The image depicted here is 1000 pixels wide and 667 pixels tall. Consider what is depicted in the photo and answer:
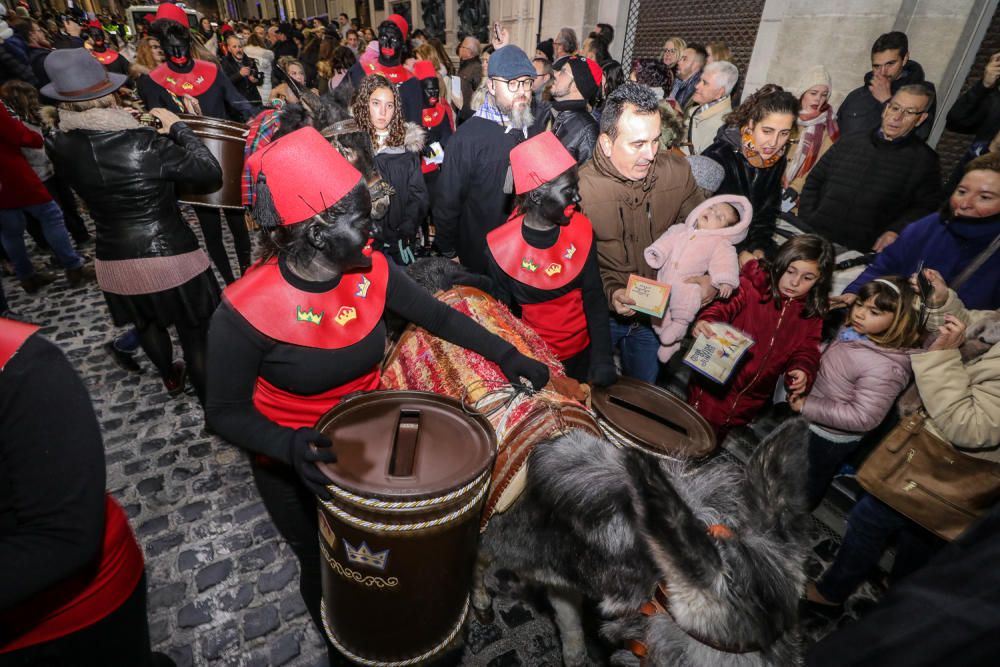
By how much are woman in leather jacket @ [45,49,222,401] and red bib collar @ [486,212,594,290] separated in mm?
2442

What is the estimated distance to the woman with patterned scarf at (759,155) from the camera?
155 inches

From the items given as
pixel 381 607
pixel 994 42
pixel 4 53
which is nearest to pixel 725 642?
pixel 381 607

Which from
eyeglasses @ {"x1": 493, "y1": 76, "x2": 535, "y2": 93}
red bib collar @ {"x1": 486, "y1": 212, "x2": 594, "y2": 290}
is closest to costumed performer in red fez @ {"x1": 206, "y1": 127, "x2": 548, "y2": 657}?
red bib collar @ {"x1": 486, "y1": 212, "x2": 594, "y2": 290}

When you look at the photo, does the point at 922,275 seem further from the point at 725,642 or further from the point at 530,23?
the point at 530,23

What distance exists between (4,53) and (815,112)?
1231cm

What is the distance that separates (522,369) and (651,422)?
28.3 inches

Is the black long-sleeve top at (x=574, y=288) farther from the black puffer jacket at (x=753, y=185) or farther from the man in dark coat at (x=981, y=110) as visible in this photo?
the man in dark coat at (x=981, y=110)

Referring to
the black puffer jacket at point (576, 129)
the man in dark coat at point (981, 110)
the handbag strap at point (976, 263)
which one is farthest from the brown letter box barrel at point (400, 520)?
the man in dark coat at point (981, 110)

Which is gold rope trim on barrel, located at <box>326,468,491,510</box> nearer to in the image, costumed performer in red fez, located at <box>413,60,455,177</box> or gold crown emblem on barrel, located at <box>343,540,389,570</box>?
gold crown emblem on barrel, located at <box>343,540,389,570</box>

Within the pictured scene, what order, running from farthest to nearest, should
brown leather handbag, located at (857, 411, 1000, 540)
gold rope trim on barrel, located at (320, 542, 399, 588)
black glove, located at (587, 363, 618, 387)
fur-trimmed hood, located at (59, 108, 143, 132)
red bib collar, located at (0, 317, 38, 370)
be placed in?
fur-trimmed hood, located at (59, 108, 143, 132) < black glove, located at (587, 363, 618, 387) < brown leather handbag, located at (857, 411, 1000, 540) < gold rope trim on barrel, located at (320, 542, 399, 588) < red bib collar, located at (0, 317, 38, 370)

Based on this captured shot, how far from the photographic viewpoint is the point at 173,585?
10.4 feet

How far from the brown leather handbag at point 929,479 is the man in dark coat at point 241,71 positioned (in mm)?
10262

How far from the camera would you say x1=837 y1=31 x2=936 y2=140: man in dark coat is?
5.79 meters

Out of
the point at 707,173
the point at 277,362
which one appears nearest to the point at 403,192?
the point at 707,173
